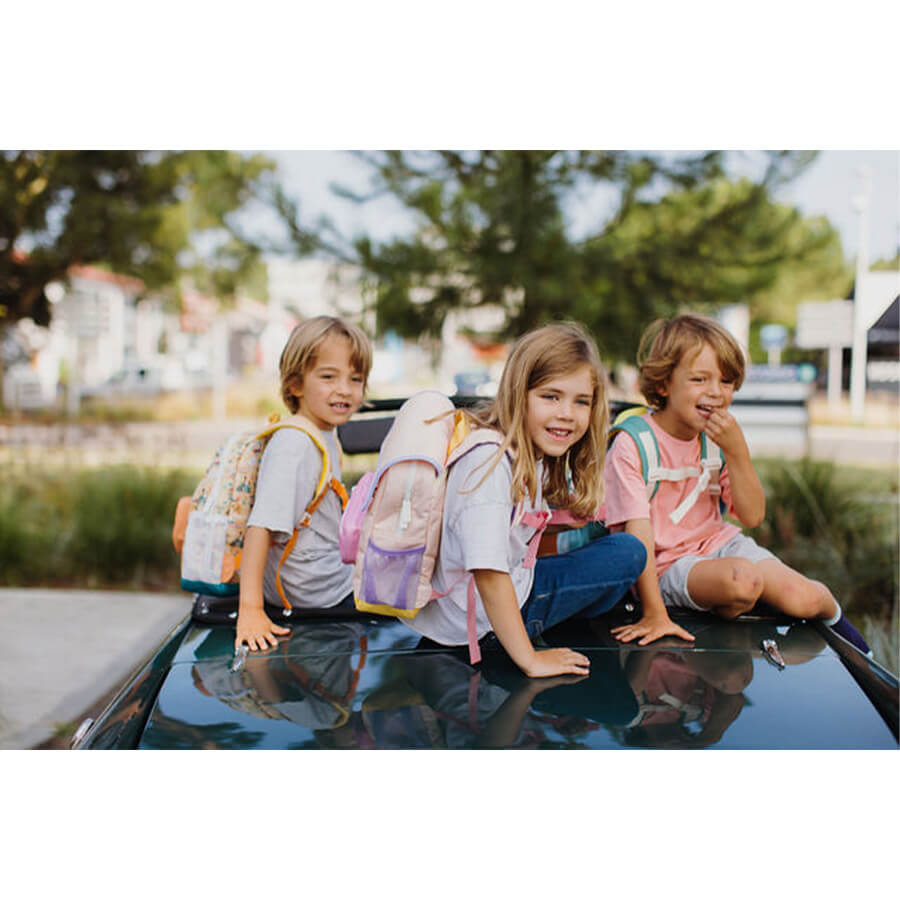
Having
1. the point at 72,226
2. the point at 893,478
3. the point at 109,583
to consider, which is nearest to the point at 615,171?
the point at 893,478

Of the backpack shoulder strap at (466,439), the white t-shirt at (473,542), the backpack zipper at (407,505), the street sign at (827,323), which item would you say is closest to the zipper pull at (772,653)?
the white t-shirt at (473,542)

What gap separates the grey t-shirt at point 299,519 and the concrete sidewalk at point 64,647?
1979mm

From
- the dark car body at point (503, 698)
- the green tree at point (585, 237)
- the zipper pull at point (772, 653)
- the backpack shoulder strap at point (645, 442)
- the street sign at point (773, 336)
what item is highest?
the green tree at point (585, 237)

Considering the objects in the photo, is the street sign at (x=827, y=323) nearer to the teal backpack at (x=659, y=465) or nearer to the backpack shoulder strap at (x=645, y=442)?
the teal backpack at (x=659, y=465)

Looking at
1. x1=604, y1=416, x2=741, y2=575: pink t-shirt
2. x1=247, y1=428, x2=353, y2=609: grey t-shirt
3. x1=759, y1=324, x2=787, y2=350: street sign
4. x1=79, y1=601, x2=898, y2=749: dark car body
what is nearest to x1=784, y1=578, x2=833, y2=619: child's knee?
x1=79, y1=601, x2=898, y2=749: dark car body

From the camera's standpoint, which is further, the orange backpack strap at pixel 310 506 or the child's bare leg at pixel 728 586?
the orange backpack strap at pixel 310 506

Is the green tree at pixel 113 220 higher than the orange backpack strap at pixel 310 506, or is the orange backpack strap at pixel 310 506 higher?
the green tree at pixel 113 220

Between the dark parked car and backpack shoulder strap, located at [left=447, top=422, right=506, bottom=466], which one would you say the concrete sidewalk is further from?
backpack shoulder strap, located at [left=447, top=422, right=506, bottom=466]

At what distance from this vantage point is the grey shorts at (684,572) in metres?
2.62

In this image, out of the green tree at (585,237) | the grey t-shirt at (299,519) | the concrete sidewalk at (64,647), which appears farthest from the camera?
the green tree at (585,237)

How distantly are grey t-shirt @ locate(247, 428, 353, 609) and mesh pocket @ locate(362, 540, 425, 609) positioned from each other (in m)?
0.46

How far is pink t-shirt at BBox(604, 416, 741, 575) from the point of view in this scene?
270 cm

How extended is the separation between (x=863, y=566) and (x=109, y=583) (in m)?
5.30

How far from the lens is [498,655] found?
83.5 inches
